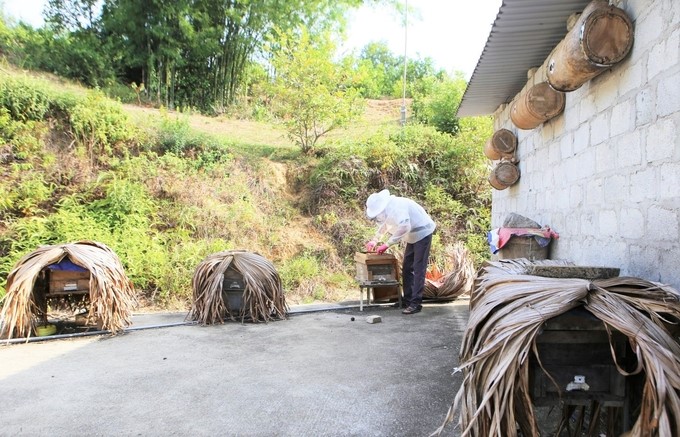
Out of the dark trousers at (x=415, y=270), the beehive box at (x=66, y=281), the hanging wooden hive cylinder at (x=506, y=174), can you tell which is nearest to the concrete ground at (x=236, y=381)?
the beehive box at (x=66, y=281)

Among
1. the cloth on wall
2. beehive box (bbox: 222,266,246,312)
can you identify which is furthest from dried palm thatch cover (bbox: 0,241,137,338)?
the cloth on wall

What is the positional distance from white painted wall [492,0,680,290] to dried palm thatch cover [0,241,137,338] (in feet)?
14.5

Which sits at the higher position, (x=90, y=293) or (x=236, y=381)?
(x=90, y=293)

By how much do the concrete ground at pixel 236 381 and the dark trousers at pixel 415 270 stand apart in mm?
825

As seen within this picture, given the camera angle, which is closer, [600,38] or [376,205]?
[600,38]

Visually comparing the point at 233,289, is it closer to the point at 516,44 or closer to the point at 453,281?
the point at 453,281

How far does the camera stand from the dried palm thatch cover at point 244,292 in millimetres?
5137

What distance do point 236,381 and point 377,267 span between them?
299 centimetres

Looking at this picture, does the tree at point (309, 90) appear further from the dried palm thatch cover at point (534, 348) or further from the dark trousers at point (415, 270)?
the dried palm thatch cover at point (534, 348)

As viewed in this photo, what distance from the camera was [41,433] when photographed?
94.5 inches

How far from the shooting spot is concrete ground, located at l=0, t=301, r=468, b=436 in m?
2.52

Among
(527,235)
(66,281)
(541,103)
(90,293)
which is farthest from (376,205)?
(66,281)

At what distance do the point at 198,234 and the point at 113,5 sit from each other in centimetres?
872

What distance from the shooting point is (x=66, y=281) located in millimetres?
4477
